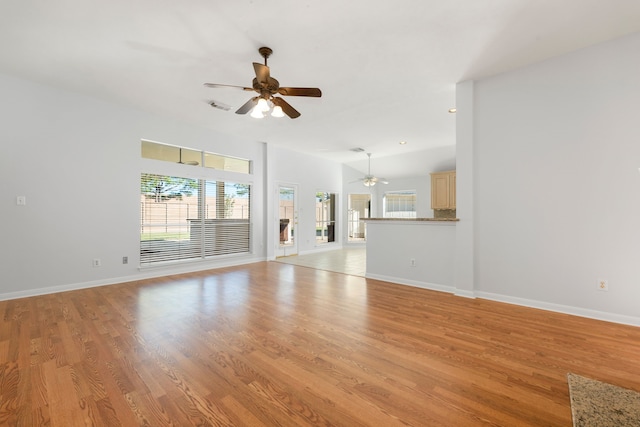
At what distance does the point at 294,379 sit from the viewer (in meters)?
1.88

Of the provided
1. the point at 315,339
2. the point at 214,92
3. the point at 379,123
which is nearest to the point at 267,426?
the point at 315,339

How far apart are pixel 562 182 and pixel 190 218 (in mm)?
6001

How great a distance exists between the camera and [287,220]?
789 centimetres

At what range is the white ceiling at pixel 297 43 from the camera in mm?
2480

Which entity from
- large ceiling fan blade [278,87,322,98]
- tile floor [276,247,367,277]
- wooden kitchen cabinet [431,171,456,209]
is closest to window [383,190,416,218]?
wooden kitchen cabinet [431,171,456,209]

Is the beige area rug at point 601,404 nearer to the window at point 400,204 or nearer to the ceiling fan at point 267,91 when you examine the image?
the ceiling fan at point 267,91

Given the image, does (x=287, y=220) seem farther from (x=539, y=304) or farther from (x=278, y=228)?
(x=539, y=304)

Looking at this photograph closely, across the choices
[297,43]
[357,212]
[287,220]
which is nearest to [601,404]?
[297,43]

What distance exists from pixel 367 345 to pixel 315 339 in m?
0.47

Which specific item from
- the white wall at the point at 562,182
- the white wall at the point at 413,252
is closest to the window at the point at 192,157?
the white wall at the point at 413,252

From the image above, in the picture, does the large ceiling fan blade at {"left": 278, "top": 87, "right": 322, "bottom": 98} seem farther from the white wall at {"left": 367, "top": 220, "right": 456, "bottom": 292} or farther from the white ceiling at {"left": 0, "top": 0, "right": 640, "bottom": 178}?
the white wall at {"left": 367, "top": 220, "right": 456, "bottom": 292}

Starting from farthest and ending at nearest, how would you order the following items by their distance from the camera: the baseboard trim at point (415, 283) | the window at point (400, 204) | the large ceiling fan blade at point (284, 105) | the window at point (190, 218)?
the window at point (400, 204) < the window at point (190, 218) < the baseboard trim at point (415, 283) < the large ceiling fan blade at point (284, 105)

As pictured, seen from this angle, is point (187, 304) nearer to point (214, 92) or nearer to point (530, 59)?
point (214, 92)

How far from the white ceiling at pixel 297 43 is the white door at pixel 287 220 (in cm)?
348
